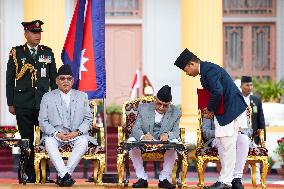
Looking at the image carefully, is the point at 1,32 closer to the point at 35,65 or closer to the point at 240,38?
the point at 240,38

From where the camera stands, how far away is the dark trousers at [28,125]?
15.8m

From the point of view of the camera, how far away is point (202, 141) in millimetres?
15859

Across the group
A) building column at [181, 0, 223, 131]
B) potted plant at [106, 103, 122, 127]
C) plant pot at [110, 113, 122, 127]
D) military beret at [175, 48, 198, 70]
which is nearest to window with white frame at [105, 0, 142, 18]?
potted plant at [106, 103, 122, 127]

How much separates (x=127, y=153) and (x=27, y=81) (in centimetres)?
173

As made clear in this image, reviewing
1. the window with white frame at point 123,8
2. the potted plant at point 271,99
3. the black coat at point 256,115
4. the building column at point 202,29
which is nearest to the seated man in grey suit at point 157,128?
the black coat at point 256,115

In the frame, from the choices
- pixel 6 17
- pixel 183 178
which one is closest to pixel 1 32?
pixel 6 17

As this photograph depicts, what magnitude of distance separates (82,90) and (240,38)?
38.3 ft

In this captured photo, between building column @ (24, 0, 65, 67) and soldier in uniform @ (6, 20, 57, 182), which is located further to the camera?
building column @ (24, 0, 65, 67)

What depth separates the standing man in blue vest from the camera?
1456cm

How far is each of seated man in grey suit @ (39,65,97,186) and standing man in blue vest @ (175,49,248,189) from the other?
1.71m

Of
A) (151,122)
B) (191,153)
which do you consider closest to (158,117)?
(151,122)

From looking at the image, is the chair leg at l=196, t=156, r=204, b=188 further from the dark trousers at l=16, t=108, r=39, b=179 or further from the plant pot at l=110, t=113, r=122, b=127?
the plant pot at l=110, t=113, r=122, b=127

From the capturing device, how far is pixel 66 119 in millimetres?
15578

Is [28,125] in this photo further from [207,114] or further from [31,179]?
[207,114]
